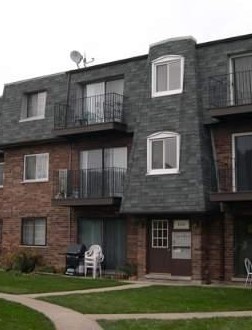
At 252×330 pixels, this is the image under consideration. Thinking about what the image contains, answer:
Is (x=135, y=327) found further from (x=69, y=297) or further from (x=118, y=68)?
Result: (x=118, y=68)

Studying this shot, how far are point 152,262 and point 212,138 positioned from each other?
196 inches

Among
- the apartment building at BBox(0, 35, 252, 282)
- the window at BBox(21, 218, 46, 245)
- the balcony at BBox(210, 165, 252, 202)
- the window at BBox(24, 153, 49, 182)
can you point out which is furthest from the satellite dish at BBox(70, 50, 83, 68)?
the balcony at BBox(210, 165, 252, 202)

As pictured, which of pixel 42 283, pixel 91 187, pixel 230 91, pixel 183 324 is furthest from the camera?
pixel 91 187

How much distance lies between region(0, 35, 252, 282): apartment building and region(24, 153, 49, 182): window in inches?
1.8

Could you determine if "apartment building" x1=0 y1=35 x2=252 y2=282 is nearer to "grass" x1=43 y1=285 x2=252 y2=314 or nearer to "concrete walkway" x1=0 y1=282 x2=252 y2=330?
"grass" x1=43 y1=285 x2=252 y2=314

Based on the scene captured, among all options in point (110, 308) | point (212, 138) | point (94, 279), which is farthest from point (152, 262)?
point (110, 308)

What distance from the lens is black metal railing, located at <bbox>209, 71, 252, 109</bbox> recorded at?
21812 millimetres

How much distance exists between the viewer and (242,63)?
22250 mm

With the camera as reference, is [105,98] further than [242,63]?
Yes

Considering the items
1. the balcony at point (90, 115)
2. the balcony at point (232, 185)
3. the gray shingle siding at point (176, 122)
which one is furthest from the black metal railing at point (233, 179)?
the balcony at point (90, 115)

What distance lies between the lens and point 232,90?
2195 centimetres

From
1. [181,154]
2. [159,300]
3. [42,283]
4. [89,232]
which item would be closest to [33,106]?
[89,232]

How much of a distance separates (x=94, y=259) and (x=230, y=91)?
26.1ft

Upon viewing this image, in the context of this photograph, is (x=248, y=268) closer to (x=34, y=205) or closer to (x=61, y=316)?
(x=61, y=316)
